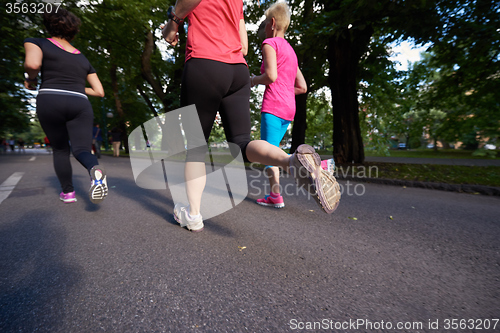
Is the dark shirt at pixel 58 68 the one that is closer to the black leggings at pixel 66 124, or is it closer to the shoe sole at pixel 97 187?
the black leggings at pixel 66 124

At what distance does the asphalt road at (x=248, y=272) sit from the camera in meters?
1.11

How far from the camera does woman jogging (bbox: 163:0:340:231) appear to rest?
162cm

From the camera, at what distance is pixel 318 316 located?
3.75 ft

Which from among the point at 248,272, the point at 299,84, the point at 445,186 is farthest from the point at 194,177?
the point at 445,186

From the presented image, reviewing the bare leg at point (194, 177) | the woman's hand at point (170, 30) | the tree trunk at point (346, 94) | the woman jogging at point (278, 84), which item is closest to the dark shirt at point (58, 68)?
the woman's hand at point (170, 30)

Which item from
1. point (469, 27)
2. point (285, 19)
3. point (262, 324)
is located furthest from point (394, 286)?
point (469, 27)

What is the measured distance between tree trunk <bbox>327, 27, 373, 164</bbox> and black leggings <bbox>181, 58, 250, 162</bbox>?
6586 millimetres

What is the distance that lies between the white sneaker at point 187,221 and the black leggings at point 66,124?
1.12m

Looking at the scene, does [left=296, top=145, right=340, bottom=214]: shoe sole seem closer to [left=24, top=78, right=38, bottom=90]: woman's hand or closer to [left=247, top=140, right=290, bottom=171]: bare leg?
[left=247, top=140, right=290, bottom=171]: bare leg

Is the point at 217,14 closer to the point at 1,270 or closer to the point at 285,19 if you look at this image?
the point at 285,19

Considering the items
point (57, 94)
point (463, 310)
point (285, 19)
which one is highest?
point (285, 19)

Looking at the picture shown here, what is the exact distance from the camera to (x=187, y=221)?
2232 mm

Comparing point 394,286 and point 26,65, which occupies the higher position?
point 26,65

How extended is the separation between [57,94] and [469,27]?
8.13m
